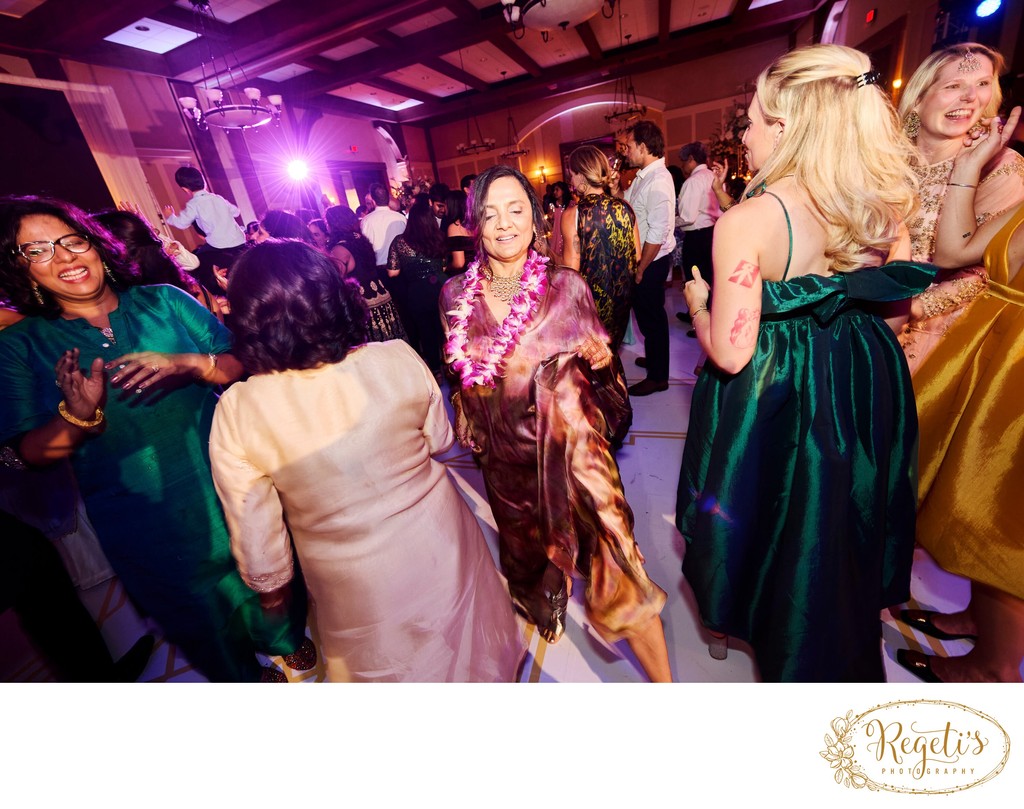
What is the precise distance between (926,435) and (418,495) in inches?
69.0

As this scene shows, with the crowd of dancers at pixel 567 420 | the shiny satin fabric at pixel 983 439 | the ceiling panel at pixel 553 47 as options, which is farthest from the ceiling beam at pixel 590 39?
the shiny satin fabric at pixel 983 439

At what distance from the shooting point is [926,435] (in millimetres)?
1441

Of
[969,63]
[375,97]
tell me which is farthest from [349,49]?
[969,63]

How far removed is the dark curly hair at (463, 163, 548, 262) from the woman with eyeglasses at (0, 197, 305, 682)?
1034mm

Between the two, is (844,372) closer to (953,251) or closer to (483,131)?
(953,251)

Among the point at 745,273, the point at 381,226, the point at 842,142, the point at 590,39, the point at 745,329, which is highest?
the point at 590,39

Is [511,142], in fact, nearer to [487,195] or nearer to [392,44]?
[392,44]

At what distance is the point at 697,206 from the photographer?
4.57m

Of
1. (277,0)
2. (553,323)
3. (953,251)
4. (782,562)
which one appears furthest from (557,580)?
(277,0)

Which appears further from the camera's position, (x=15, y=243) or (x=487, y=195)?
(x=487, y=195)

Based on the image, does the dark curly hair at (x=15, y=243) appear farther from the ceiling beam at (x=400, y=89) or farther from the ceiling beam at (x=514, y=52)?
the ceiling beam at (x=400, y=89)

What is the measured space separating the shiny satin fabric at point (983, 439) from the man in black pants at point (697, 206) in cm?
330

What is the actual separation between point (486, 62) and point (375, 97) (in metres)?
3.65

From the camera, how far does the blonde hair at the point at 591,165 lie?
2932 millimetres
